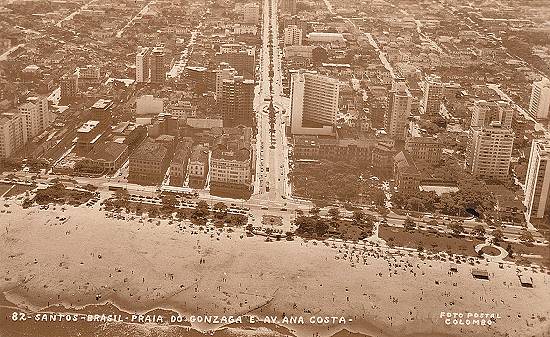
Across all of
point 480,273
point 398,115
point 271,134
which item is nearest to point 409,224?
point 480,273

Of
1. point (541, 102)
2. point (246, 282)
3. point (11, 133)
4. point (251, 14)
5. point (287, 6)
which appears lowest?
point (246, 282)

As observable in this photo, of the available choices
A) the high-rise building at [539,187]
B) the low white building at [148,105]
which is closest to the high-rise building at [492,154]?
the high-rise building at [539,187]

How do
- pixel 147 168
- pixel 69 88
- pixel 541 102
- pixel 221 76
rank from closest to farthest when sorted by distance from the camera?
pixel 147 168 < pixel 541 102 < pixel 221 76 < pixel 69 88

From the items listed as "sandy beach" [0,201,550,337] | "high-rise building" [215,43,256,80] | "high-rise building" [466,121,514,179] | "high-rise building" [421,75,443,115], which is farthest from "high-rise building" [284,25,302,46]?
"sandy beach" [0,201,550,337]

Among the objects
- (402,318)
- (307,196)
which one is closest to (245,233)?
(307,196)

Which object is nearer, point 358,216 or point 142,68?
point 358,216

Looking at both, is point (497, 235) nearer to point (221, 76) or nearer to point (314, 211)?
point (314, 211)

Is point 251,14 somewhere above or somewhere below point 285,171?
above

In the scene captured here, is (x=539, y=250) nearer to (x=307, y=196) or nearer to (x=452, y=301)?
(x=452, y=301)
